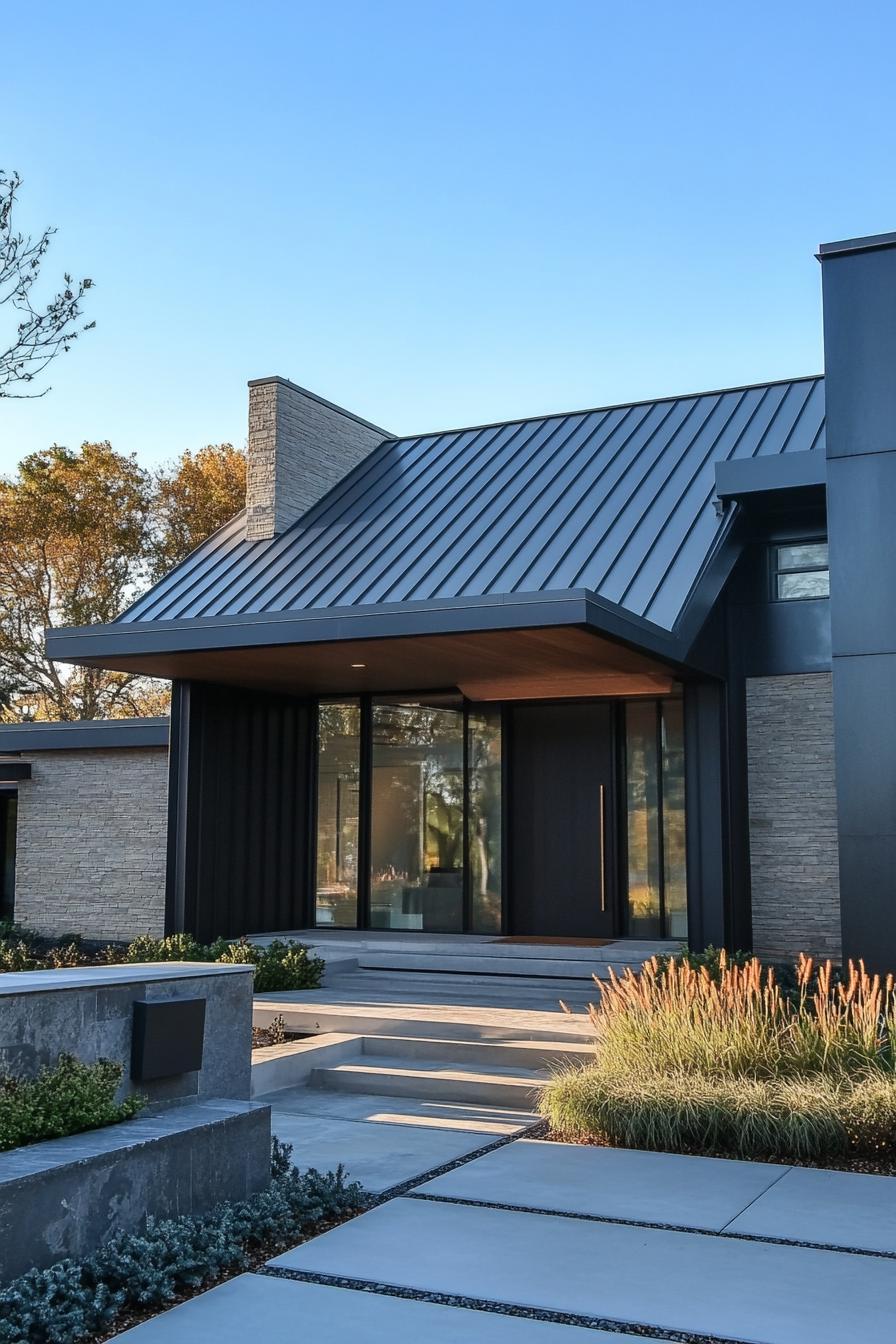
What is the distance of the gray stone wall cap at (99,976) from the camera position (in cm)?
561

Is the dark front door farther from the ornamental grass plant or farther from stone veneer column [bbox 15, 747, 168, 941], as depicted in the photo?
the ornamental grass plant

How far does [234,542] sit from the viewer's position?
16.9 meters

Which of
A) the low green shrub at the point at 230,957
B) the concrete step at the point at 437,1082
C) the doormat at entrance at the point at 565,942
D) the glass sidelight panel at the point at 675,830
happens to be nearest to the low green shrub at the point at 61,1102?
the concrete step at the point at 437,1082

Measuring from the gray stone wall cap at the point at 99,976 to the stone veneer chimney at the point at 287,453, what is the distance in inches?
400

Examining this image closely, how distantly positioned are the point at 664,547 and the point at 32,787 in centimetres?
996

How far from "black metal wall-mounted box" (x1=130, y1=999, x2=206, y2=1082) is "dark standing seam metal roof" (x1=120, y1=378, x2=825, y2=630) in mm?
6346

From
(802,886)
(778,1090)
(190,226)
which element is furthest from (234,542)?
(778,1090)

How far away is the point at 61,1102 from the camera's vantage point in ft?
17.7

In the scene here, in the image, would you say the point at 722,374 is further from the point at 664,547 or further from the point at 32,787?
the point at 32,787

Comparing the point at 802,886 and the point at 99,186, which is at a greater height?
the point at 99,186

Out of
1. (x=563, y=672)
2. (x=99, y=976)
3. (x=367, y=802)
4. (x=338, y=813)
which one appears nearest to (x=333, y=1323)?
(x=99, y=976)

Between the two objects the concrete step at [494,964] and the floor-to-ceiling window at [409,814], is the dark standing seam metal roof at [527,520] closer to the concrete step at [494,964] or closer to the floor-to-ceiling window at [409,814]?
the floor-to-ceiling window at [409,814]

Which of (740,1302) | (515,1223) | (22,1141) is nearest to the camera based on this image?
(740,1302)

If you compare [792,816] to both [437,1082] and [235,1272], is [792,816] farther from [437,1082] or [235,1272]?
[235,1272]
